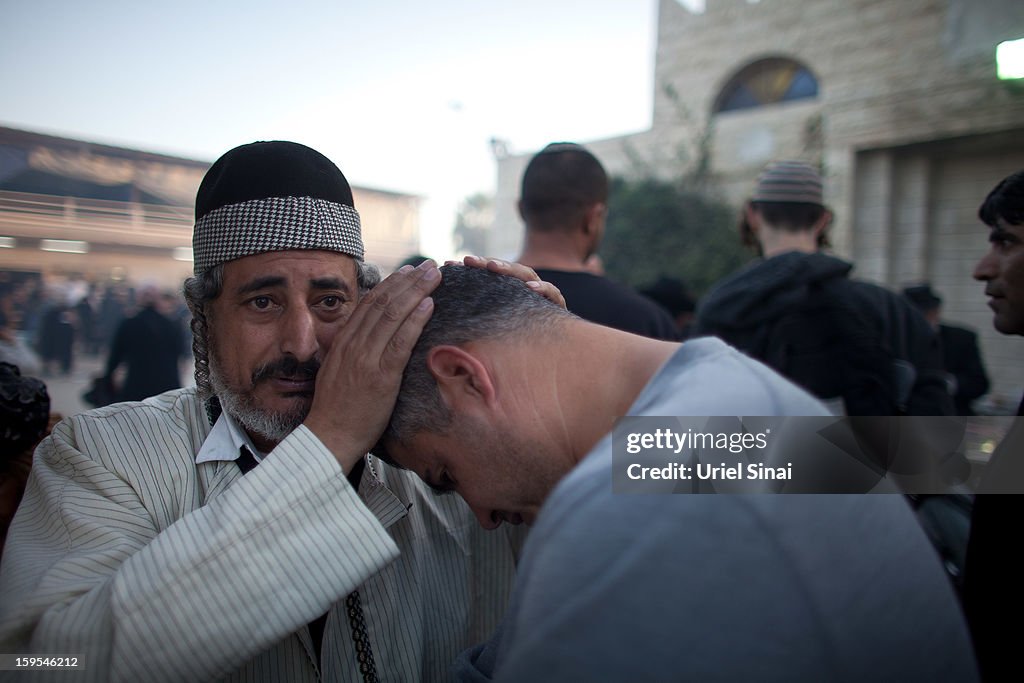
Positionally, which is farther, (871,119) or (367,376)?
(871,119)

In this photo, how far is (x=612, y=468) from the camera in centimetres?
91

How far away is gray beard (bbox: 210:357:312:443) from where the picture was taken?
165 centimetres

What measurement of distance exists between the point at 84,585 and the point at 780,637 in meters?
1.24

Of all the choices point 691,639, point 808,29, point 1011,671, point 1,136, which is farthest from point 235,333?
point 808,29

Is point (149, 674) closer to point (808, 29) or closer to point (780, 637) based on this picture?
point (780, 637)

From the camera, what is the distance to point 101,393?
562cm

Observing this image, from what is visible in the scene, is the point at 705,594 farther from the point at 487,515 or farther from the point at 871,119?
the point at 871,119

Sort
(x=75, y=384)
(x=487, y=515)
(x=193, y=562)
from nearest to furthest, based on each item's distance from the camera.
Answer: (x=193, y=562) < (x=487, y=515) < (x=75, y=384)

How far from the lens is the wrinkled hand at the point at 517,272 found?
1457mm

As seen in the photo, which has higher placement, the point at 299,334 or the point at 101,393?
the point at 299,334

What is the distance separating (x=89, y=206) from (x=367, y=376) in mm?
2837

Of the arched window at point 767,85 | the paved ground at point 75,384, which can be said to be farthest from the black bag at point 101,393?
the arched window at point 767,85

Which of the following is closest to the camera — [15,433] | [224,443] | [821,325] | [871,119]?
[224,443]

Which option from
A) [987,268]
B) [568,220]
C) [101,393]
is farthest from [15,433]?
[101,393]
